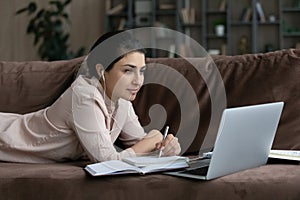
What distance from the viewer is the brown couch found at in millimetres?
1447

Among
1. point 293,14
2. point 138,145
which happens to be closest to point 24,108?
point 138,145

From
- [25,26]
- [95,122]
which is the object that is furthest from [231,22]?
[95,122]

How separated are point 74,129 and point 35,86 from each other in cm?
42

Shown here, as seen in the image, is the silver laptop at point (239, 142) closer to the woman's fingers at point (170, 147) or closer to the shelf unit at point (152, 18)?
the woman's fingers at point (170, 147)

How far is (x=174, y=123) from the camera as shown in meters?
2.03

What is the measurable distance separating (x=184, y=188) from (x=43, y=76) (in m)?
0.95

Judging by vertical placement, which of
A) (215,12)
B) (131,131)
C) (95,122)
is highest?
(215,12)

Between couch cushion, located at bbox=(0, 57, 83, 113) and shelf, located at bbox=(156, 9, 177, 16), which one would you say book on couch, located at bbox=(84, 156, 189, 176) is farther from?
shelf, located at bbox=(156, 9, 177, 16)

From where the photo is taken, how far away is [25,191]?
5.02 ft

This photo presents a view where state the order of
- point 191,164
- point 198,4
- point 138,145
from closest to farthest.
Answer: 1. point 191,164
2. point 138,145
3. point 198,4

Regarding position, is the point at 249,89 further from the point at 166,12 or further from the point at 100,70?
the point at 166,12

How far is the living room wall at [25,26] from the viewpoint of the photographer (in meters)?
5.84

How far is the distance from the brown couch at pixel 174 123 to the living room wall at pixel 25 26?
3.65 m

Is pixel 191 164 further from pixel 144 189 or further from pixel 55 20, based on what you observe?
pixel 55 20
